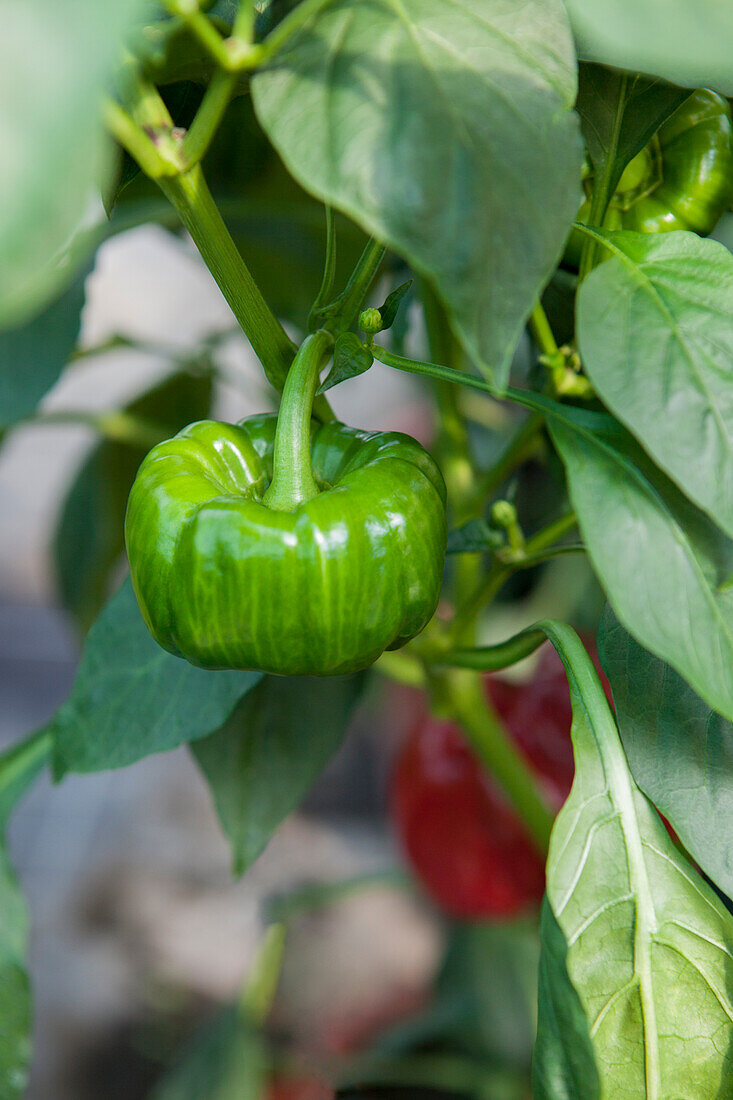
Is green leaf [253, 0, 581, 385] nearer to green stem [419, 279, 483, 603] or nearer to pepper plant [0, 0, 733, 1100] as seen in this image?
pepper plant [0, 0, 733, 1100]

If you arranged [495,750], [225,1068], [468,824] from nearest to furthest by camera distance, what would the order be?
[495,750], [468,824], [225,1068]

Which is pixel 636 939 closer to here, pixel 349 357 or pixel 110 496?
pixel 349 357

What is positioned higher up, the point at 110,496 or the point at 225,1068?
the point at 110,496

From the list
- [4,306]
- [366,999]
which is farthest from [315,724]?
[366,999]

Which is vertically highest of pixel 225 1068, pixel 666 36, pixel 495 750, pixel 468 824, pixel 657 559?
pixel 666 36

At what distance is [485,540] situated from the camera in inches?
14.9

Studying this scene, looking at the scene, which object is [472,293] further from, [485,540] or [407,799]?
[407,799]

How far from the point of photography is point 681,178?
0.33 metres

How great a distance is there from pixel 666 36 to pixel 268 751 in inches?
12.8

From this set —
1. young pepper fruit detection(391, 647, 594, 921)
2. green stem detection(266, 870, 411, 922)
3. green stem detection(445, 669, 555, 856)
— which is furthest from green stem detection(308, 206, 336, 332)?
green stem detection(266, 870, 411, 922)

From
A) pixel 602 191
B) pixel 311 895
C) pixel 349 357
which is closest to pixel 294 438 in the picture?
pixel 349 357

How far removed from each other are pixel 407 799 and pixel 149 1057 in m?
0.50

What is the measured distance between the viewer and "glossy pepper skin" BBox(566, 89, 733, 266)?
33 centimetres

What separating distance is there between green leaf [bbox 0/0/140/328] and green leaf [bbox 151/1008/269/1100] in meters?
0.73
